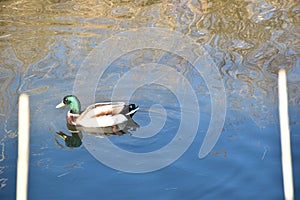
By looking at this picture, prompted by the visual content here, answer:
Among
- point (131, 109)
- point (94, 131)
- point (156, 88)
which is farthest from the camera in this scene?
point (156, 88)

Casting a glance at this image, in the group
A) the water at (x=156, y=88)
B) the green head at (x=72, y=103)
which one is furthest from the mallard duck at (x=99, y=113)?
the water at (x=156, y=88)

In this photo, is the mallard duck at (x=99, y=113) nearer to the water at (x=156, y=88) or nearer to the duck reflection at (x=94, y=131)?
the duck reflection at (x=94, y=131)

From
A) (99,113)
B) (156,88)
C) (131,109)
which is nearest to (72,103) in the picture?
(99,113)

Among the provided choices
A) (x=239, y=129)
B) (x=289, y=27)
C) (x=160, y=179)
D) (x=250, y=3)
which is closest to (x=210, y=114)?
(x=239, y=129)

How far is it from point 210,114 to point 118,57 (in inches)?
101

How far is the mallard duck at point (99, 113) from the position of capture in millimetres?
7852

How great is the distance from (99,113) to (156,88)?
3.40ft

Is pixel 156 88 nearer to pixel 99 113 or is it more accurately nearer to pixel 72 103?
pixel 99 113

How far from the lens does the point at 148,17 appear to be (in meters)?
11.5

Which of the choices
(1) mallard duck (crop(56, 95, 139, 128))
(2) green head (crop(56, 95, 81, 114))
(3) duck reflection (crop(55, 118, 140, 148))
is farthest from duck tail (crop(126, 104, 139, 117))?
(2) green head (crop(56, 95, 81, 114))

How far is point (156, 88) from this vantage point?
848cm

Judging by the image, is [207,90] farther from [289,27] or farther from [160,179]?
[289,27]

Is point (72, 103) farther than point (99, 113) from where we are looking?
Yes

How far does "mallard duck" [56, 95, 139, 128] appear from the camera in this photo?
785 centimetres
